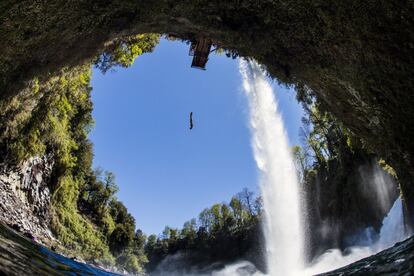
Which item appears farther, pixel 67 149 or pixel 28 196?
pixel 67 149

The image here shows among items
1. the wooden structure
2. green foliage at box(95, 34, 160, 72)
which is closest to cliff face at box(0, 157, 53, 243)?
green foliage at box(95, 34, 160, 72)

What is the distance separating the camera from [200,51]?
14.8 metres

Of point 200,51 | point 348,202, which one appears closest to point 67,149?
point 200,51

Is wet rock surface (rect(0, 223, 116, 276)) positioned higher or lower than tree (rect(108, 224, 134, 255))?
lower

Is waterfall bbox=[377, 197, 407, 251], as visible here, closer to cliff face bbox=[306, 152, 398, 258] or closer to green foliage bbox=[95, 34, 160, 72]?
cliff face bbox=[306, 152, 398, 258]

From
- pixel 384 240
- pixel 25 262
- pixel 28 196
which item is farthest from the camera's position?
pixel 384 240

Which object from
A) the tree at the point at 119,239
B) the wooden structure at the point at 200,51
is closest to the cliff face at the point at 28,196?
the wooden structure at the point at 200,51

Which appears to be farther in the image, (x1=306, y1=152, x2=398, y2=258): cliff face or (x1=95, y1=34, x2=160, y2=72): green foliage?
(x1=306, y1=152, x2=398, y2=258): cliff face

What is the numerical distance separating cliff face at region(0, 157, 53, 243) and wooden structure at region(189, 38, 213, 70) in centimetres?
1059

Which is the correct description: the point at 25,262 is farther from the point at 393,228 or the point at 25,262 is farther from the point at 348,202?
the point at 348,202

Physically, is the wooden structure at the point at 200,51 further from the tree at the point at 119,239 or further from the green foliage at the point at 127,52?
the tree at the point at 119,239

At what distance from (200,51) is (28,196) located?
1375 cm

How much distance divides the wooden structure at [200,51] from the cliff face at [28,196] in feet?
34.7

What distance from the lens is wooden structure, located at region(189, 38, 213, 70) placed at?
1412 cm
